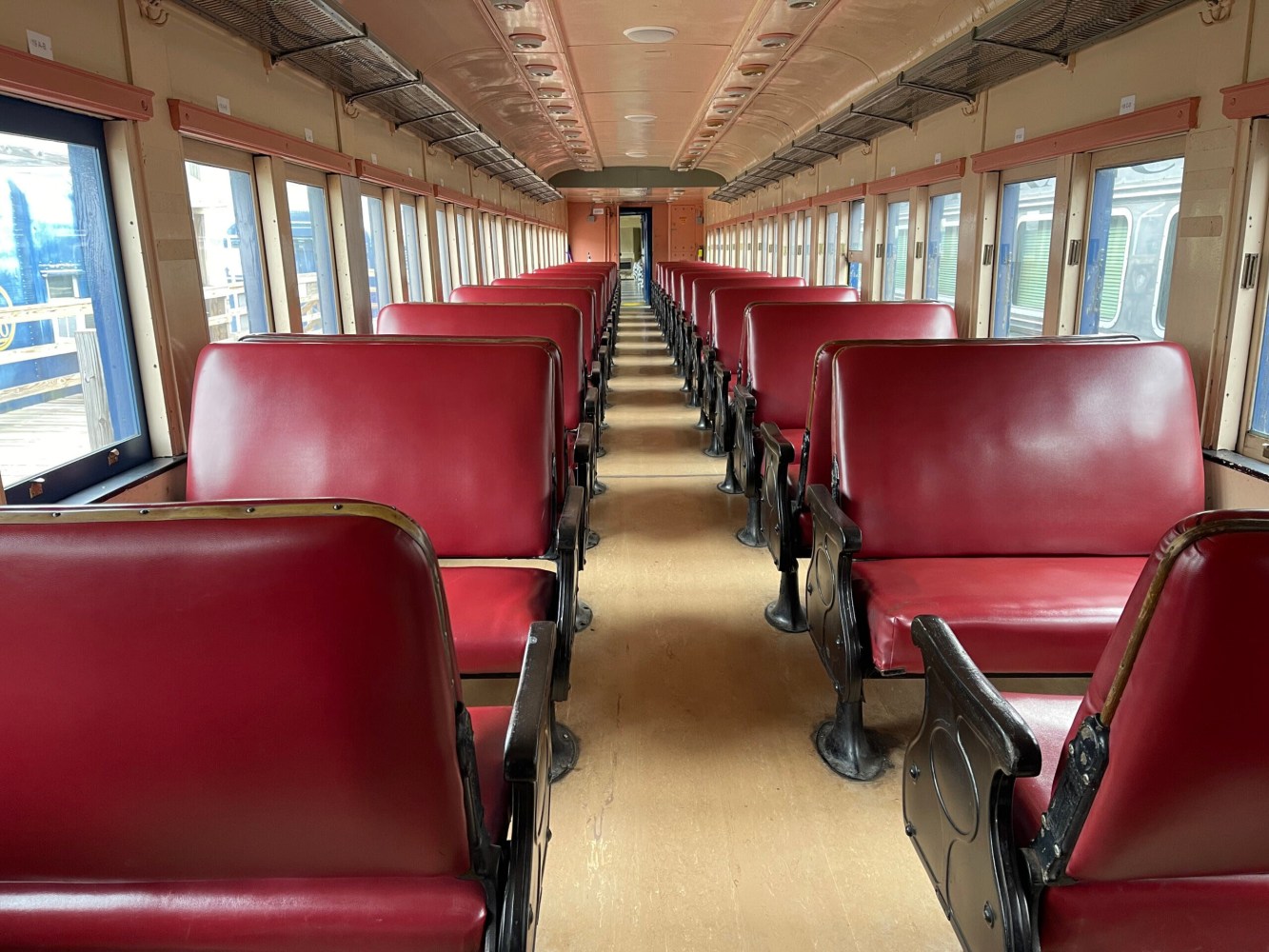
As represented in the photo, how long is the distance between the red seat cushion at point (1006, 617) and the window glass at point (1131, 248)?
2.12 metres

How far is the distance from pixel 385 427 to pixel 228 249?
2.73 m

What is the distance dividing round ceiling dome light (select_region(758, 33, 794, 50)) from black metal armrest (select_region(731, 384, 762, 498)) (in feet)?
13.2

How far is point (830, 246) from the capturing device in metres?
11.1

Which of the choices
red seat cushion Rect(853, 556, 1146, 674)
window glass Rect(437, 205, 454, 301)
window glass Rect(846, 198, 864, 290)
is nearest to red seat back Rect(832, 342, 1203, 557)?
red seat cushion Rect(853, 556, 1146, 674)

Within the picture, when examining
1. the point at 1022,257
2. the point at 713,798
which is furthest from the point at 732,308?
the point at 713,798

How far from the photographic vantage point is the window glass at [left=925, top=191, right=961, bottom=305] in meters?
6.88

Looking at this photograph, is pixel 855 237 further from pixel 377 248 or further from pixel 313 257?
pixel 313 257

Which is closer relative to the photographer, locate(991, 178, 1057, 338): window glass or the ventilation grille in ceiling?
the ventilation grille in ceiling

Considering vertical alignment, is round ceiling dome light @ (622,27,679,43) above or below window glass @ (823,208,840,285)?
above

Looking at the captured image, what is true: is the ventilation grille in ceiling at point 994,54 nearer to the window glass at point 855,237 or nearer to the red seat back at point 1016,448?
the window glass at point 855,237

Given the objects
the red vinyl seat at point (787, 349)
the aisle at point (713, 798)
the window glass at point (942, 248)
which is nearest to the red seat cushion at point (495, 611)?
the aisle at point (713, 798)

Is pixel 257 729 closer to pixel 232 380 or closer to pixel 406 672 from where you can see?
pixel 406 672

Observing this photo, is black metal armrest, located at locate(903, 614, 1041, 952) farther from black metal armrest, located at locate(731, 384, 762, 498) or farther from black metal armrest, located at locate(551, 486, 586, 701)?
black metal armrest, located at locate(731, 384, 762, 498)

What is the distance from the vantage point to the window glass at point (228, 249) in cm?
415
